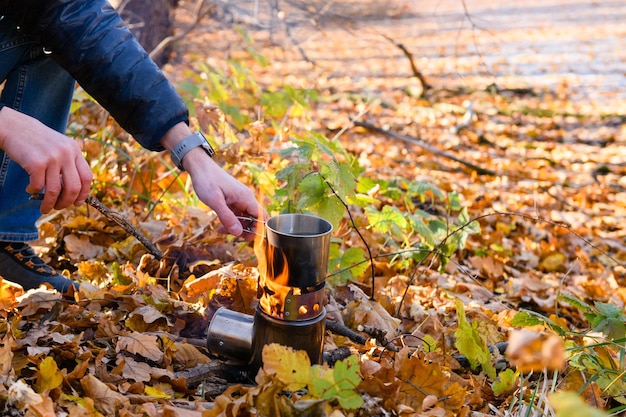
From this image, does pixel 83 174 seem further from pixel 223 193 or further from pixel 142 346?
Result: pixel 142 346

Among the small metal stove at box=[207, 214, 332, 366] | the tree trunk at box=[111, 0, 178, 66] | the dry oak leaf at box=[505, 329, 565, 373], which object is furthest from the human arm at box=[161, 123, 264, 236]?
the tree trunk at box=[111, 0, 178, 66]

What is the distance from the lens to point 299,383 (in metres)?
1.23

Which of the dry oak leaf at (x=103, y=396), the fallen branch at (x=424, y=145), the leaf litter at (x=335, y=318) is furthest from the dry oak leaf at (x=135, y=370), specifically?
the fallen branch at (x=424, y=145)

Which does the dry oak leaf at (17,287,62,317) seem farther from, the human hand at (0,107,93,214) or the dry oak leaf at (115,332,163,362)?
the human hand at (0,107,93,214)

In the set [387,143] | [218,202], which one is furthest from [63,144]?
[387,143]

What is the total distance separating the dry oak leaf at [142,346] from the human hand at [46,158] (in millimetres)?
420

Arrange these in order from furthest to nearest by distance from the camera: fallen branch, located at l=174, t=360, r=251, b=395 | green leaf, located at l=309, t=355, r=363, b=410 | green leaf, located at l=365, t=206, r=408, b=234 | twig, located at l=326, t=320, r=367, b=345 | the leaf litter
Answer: green leaf, located at l=365, t=206, r=408, b=234 < twig, located at l=326, t=320, r=367, b=345 < fallen branch, located at l=174, t=360, r=251, b=395 < the leaf litter < green leaf, located at l=309, t=355, r=363, b=410

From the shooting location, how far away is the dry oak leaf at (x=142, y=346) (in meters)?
1.56

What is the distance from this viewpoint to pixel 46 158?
4.34 feet

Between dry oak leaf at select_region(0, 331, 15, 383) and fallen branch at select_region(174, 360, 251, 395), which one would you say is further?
fallen branch at select_region(174, 360, 251, 395)

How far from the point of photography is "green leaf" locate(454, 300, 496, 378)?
1.66 meters

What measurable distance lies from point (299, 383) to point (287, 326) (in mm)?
202

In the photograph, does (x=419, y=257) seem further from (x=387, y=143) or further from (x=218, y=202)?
(x=387, y=143)

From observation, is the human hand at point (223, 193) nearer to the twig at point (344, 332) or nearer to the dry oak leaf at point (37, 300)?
the twig at point (344, 332)
